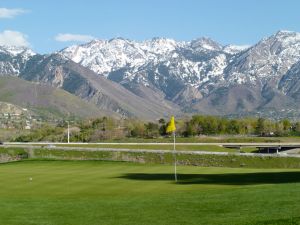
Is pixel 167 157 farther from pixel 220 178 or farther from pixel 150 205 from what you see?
pixel 150 205

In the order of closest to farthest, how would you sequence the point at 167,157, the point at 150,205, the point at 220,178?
the point at 150,205
the point at 220,178
the point at 167,157

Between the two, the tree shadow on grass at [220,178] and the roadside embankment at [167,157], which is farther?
the roadside embankment at [167,157]

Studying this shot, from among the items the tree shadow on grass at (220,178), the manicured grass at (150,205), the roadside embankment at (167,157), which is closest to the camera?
the manicured grass at (150,205)

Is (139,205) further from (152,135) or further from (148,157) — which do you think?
(152,135)

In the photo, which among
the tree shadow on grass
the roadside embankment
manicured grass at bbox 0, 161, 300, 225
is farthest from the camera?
the roadside embankment

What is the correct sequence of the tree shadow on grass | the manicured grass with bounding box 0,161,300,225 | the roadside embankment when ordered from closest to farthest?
1. the manicured grass with bounding box 0,161,300,225
2. the tree shadow on grass
3. the roadside embankment

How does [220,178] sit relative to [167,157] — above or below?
below

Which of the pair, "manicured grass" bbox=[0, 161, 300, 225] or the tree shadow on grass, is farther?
the tree shadow on grass

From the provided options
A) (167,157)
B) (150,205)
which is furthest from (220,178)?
(167,157)

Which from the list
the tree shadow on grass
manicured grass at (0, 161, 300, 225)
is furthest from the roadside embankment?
manicured grass at (0, 161, 300, 225)

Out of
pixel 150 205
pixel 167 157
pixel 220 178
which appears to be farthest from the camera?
pixel 167 157

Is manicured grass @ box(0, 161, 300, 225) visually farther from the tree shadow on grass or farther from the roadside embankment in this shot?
the roadside embankment

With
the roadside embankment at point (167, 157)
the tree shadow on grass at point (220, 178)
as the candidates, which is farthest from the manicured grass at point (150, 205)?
the roadside embankment at point (167, 157)

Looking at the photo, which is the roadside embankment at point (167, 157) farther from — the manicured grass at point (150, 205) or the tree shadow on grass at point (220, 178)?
the manicured grass at point (150, 205)
